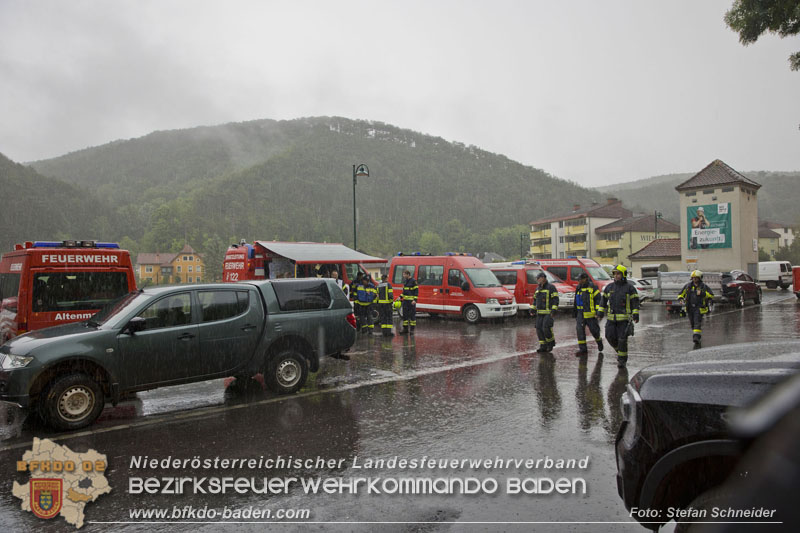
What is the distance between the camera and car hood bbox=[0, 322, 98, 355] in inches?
235

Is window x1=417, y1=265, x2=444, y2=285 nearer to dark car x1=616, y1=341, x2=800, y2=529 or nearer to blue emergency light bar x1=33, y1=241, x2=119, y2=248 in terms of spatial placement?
blue emergency light bar x1=33, y1=241, x2=119, y2=248

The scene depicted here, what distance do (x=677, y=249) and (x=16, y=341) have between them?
185ft

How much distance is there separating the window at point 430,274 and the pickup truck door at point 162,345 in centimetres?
1178

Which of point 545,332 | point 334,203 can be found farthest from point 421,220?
point 545,332

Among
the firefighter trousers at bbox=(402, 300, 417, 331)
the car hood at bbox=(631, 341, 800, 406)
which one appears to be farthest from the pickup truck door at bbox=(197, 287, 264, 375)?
the firefighter trousers at bbox=(402, 300, 417, 331)

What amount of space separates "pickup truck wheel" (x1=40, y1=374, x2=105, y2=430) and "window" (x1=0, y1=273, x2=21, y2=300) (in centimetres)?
390

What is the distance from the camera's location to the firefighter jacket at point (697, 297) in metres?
12.0

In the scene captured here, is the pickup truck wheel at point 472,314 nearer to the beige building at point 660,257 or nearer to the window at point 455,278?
the window at point 455,278

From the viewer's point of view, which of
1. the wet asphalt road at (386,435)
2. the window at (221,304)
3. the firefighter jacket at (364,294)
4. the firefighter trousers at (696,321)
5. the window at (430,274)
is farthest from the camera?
the window at (430,274)

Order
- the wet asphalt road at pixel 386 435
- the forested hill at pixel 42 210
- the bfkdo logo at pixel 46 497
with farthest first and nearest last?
the forested hill at pixel 42 210, the bfkdo logo at pixel 46 497, the wet asphalt road at pixel 386 435

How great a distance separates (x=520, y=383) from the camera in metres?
8.20

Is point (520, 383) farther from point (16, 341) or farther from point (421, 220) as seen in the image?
point (421, 220)

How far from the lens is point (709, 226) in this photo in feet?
134

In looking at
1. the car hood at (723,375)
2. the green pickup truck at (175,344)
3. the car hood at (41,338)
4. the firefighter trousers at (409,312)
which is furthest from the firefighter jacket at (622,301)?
the car hood at (41,338)
